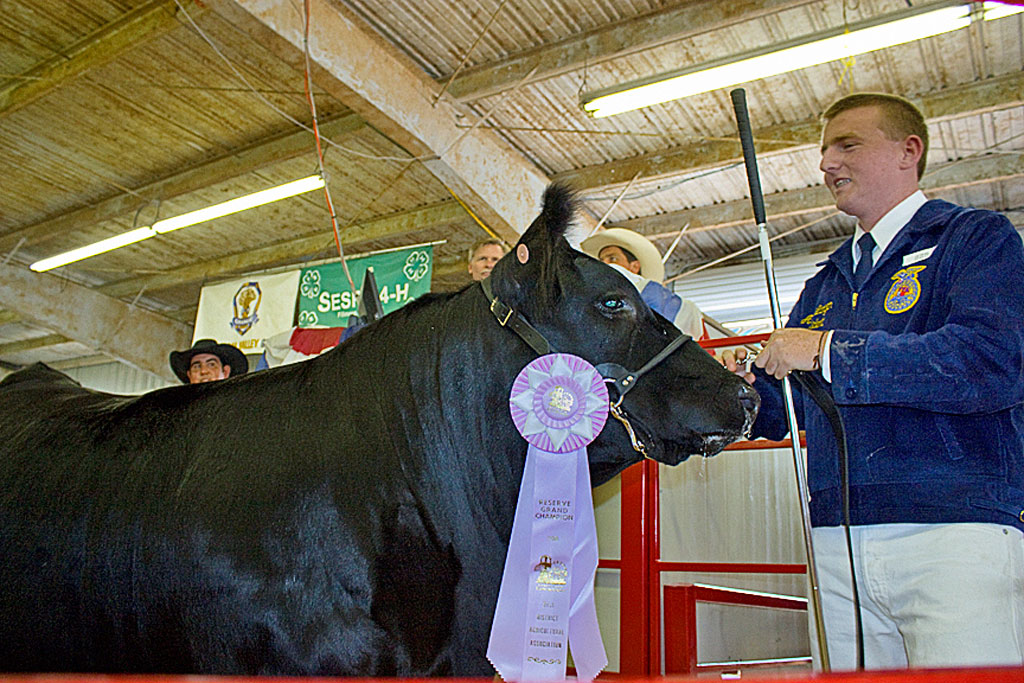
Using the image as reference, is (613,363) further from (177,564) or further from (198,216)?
(198,216)

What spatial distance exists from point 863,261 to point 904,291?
184 mm

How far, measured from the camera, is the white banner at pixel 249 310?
8734mm

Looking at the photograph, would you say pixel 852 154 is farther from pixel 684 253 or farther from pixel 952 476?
pixel 684 253

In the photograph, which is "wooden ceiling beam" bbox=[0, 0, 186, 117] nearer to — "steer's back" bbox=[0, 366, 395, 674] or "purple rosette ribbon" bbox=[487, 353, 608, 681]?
"steer's back" bbox=[0, 366, 395, 674]

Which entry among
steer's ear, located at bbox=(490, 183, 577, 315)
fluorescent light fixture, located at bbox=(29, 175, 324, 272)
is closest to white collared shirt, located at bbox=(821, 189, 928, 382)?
steer's ear, located at bbox=(490, 183, 577, 315)

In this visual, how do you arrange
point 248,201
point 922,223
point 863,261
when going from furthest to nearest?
point 248,201 < point 863,261 < point 922,223

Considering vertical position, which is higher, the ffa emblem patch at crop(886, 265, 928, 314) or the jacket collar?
the jacket collar

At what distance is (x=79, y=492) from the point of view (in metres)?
1.44

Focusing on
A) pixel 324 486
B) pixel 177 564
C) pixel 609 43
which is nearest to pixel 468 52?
pixel 609 43

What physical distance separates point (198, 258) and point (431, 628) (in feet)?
36.0

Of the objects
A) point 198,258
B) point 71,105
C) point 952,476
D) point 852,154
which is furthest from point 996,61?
point 198,258

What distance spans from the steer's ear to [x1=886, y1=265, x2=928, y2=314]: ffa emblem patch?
27.7 inches

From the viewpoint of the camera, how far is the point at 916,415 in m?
1.55

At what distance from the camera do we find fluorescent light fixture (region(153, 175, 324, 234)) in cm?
742
